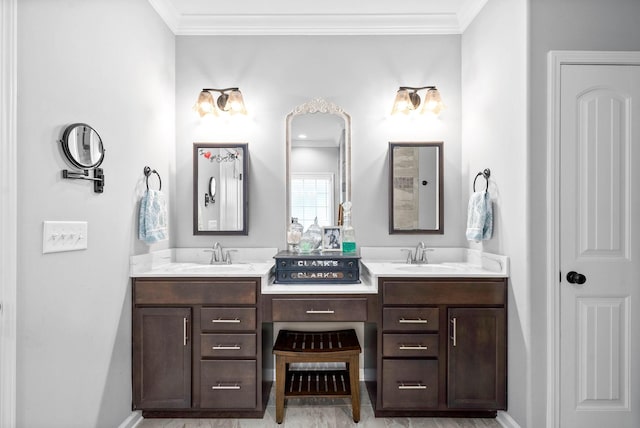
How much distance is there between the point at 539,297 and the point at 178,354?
2038 mm

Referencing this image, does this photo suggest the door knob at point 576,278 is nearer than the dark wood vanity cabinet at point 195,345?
Yes

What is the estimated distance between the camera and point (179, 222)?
2.82 m

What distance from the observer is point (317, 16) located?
2.71m

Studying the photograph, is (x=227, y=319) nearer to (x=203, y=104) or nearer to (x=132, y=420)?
(x=132, y=420)

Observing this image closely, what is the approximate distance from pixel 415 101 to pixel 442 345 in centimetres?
168

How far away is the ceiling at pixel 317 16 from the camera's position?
2.58 metres

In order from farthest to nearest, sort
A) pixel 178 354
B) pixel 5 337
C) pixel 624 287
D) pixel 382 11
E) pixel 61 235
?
pixel 382 11 → pixel 178 354 → pixel 624 287 → pixel 61 235 → pixel 5 337

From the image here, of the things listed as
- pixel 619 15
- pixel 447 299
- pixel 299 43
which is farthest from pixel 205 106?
pixel 619 15

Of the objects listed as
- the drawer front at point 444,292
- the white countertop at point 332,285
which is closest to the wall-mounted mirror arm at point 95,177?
the white countertop at point 332,285

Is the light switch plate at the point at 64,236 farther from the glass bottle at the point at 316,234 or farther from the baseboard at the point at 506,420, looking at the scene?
the baseboard at the point at 506,420

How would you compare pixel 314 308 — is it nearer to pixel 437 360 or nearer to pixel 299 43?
pixel 437 360

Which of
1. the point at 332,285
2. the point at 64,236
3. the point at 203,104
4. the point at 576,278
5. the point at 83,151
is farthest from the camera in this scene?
the point at 203,104

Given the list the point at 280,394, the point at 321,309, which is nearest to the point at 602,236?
the point at 321,309

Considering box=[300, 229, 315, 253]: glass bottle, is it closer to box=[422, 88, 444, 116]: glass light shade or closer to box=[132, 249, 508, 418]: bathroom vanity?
box=[132, 249, 508, 418]: bathroom vanity
